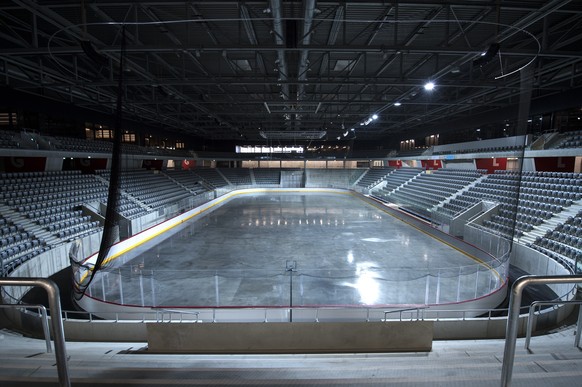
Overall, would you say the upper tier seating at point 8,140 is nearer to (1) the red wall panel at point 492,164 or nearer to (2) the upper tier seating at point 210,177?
(2) the upper tier seating at point 210,177

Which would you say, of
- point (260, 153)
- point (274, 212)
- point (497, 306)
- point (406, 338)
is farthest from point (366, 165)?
point (406, 338)

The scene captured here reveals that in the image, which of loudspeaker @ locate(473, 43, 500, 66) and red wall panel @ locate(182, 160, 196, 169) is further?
red wall panel @ locate(182, 160, 196, 169)

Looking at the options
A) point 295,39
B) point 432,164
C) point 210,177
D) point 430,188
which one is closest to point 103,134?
point 210,177

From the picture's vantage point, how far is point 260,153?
1822 inches

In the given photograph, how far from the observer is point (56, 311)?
1.79 meters

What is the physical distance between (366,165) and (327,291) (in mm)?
43054

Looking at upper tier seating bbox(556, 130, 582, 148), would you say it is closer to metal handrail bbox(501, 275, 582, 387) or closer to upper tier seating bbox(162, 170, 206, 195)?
metal handrail bbox(501, 275, 582, 387)

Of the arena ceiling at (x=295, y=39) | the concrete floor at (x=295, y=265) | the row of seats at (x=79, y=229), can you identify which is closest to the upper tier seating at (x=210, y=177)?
the concrete floor at (x=295, y=265)

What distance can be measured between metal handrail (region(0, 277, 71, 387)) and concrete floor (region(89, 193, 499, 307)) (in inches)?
187

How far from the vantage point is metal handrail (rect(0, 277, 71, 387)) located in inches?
69.1

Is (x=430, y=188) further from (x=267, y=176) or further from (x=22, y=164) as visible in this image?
(x=22, y=164)

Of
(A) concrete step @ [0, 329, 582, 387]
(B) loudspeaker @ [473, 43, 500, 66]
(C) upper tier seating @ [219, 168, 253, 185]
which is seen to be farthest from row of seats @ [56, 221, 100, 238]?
(C) upper tier seating @ [219, 168, 253, 185]

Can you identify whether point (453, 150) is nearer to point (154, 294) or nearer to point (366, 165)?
point (366, 165)

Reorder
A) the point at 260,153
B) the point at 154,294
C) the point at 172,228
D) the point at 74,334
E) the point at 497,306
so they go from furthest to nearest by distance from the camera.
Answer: the point at 260,153 → the point at 172,228 → the point at 497,306 → the point at 154,294 → the point at 74,334
